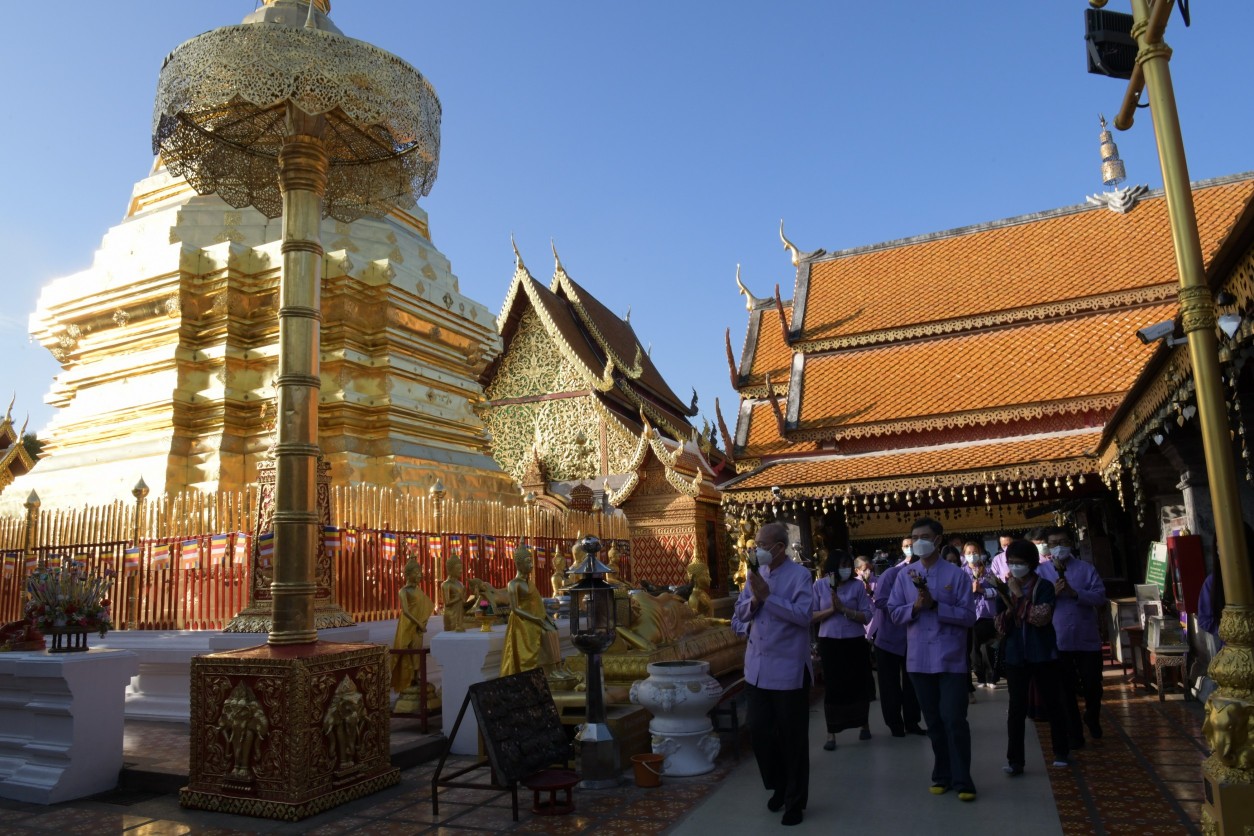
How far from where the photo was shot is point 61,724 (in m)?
4.53

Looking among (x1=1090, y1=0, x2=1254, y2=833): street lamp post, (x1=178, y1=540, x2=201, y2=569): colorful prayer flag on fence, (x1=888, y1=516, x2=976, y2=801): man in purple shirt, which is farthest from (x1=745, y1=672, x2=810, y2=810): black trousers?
(x1=178, y1=540, x2=201, y2=569): colorful prayer flag on fence

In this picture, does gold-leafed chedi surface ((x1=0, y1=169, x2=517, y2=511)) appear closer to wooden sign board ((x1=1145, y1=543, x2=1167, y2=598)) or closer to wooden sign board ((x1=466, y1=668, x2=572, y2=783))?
wooden sign board ((x1=466, y1=668, x2=572, y2=783))

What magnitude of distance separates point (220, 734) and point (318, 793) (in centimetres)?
56

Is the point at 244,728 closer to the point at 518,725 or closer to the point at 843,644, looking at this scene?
the point at 518,725

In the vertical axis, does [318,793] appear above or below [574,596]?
below

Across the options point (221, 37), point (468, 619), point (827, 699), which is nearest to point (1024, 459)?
point (827, 699)

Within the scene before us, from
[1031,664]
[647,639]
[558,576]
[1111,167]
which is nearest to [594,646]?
[647,639]

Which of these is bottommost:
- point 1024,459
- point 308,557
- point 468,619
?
point 468,619

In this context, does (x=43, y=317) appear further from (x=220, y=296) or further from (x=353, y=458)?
(x=353, y=458)

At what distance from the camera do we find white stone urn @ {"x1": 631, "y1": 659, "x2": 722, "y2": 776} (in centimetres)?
470

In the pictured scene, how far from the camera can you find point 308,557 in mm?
4195

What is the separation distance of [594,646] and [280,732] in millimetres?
1630

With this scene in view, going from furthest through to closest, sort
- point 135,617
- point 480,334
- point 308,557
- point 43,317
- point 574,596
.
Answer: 1. point 480,334
2. point 43,317
3. point 135,617
4. point 574,596
5. point 308,557

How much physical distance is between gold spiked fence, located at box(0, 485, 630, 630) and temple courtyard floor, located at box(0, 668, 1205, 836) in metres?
1.25
